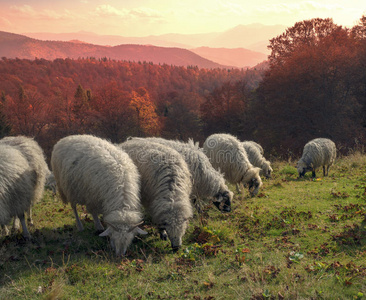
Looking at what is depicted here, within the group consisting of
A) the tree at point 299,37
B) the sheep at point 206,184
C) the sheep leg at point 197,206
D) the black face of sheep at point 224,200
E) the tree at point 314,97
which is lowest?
the sheep leg at point 197,206

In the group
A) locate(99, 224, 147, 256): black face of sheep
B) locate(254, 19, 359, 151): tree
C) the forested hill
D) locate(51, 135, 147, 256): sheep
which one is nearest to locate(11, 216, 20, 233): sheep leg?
locate(51, 135, 147, 256): sheep

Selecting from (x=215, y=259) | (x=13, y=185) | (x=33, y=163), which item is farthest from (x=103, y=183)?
(x=215, y=259)

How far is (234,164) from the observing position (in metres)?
10.6

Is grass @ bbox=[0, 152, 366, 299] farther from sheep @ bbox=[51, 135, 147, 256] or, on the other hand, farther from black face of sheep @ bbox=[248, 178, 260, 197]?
black face of sheep @ bbox=[248, 178, 260, 197]

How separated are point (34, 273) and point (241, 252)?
4168mm

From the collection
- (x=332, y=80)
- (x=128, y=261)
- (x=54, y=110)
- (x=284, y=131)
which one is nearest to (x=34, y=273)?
(x=128, y=261)

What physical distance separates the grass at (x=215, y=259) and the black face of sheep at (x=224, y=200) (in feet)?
0.68

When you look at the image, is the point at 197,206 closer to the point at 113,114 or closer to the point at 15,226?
the point at 15,226

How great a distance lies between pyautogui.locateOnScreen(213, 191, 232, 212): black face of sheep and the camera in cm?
837

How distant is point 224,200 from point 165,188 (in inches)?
97.3

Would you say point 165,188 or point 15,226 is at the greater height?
point 165,188

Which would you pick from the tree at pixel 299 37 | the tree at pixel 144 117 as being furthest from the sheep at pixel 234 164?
the tree at pixel 144 117

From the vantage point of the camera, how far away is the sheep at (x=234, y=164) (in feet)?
34.6

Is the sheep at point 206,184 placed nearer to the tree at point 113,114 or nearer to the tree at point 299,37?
the tree at point 299,37
